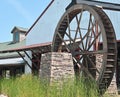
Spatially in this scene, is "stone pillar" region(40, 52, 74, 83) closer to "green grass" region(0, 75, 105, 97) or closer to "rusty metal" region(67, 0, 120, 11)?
"green grass" region(0, 75, 105, 97)

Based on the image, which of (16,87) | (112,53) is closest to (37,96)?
(16,87)

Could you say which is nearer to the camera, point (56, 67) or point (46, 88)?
point (46, 88)

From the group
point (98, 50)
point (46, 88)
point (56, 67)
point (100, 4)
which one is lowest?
point (46, 88)

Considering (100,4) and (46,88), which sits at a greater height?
(100,4)

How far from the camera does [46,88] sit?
12.6 meters

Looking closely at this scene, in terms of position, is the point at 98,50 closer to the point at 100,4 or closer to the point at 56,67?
the point at 56,67

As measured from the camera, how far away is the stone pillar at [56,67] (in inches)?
558

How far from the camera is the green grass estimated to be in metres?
10.5

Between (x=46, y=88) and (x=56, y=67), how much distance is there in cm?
205

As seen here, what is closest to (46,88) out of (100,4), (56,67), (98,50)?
(56,67)

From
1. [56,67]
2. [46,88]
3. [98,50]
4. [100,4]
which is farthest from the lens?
[100,4]

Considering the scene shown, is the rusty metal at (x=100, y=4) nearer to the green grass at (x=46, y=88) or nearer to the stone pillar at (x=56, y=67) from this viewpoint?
the stone pillar at (x=56, y=67)

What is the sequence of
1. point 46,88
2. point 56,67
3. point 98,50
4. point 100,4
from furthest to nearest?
point 100,4
point 98,50
point 56,67
point 46,88

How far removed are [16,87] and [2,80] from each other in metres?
2.58
